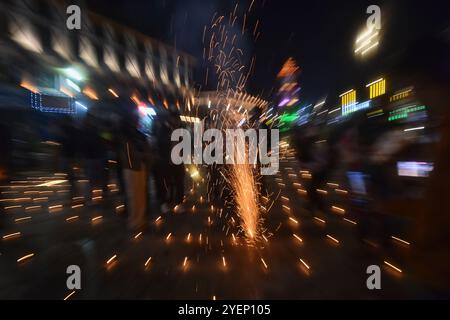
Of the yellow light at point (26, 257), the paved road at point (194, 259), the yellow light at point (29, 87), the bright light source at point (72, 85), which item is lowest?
the paved road at point (194, 259)

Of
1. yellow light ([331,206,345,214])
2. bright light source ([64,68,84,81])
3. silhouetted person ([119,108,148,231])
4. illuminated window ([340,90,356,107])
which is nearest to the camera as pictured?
silhouetted person ([119,108,148,231])

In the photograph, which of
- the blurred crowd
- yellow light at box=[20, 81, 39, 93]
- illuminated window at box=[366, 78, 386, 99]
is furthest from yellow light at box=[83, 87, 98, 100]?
illuminated window at box=[366, 78, 386, 99]

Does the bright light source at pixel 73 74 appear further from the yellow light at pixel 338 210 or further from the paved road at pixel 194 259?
the yellow light at pixel 338 210

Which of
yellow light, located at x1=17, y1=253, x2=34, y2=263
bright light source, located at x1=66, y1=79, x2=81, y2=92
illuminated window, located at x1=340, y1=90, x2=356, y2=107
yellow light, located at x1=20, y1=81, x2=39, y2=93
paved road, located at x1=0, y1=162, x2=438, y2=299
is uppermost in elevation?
illuminated window, located at x1=340, y1=90, x2=356, y2=107

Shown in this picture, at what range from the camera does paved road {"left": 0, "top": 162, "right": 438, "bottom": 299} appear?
3850 mm

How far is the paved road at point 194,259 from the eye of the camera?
3850 millimetres

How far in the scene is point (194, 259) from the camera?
5.04 meters

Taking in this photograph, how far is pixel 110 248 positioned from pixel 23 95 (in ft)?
36.5

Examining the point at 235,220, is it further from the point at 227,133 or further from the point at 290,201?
the point at 290,201

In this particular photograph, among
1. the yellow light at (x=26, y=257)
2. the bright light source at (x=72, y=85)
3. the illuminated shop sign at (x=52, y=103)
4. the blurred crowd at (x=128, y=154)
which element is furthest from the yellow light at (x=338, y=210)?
the bright light source at (x=72, y=85)

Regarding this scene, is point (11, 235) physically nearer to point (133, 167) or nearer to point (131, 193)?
point (131, 193)

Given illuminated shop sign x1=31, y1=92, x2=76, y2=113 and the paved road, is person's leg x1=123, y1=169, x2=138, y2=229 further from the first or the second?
illuminated shop sign x1=31, y1=92, x2=76, y2=113

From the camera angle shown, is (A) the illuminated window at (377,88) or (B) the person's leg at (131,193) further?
(A) the illuminated window at (377,88)
